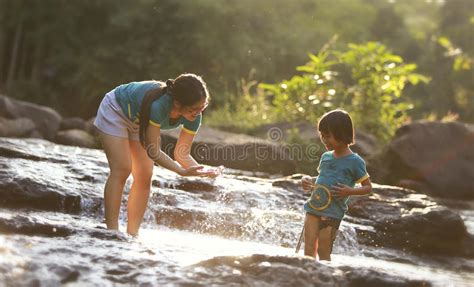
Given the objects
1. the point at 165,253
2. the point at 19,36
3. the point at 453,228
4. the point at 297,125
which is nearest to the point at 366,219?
the point at 453,228

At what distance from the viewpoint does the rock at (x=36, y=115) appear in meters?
14.4

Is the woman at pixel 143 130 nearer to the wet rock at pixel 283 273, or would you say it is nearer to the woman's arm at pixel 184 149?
the woman's arm at pixel 184 149

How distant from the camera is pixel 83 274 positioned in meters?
3.34

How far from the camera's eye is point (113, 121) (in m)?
5.05

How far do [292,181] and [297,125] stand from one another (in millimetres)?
4846

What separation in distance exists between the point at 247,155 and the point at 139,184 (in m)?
5.54

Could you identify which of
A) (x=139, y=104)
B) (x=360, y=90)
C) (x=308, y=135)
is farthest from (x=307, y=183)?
(x=360, y=90)

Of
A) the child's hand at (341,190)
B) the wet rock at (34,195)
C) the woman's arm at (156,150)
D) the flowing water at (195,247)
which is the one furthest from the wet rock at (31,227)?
the child's hand at (341,190)

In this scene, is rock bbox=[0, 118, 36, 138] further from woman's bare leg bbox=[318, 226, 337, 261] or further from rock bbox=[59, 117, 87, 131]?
Answer: woman's bare leg bbox=[318, 226, 337, 261]

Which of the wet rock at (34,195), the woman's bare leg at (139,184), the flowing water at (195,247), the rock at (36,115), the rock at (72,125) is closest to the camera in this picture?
the flowing water at (195,247)

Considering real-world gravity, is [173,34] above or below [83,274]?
above

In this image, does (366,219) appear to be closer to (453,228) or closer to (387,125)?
(453,228)

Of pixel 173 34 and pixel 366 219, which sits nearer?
pixel 366 219

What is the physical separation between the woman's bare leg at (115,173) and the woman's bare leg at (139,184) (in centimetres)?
16
